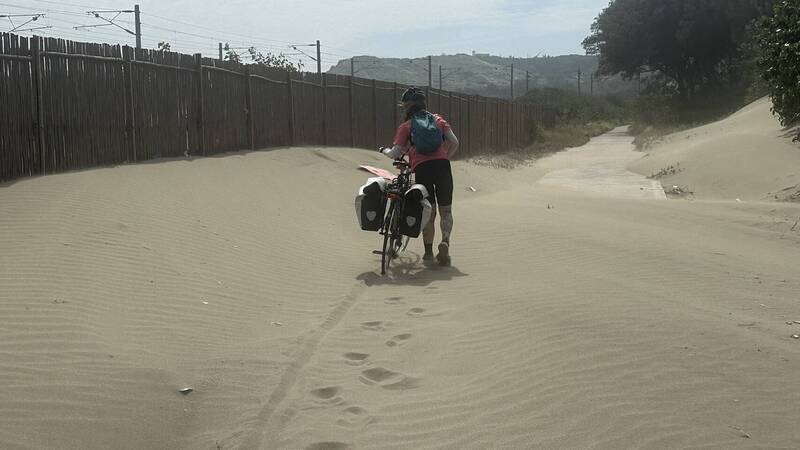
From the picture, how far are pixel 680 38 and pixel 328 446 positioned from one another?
5080cm

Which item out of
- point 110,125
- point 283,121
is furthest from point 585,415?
point 283,121

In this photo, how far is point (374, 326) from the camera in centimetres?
639

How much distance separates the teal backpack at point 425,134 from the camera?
27.9 ft

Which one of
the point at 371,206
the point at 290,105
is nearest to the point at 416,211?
the point at 371,206

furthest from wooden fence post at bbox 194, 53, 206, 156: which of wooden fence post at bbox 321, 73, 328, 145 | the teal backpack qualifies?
the teal backpack

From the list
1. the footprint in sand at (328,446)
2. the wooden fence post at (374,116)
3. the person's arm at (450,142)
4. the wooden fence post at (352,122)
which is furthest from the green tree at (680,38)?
the footprint in sand at (328,446)

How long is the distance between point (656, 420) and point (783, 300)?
359 centimetres

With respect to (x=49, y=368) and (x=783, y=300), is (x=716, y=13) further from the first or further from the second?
(x=49, y=368)

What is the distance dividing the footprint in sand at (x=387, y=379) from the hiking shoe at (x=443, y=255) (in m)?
3.51

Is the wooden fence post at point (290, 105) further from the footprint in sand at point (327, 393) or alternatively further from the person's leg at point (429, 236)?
the footprint in sand at point (327, 393)

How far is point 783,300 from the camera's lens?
7367 millimetres

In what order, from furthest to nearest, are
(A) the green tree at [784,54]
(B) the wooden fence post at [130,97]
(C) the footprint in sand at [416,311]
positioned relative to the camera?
(A) the green tree at [784,54] < (B) the wooden fence post at [130,97] < (C) the footprint in sand at [416,311]

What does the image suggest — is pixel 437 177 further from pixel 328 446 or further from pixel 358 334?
pixel 328 446

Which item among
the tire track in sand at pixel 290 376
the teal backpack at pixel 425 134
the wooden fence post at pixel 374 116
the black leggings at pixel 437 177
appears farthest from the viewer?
the wooden fence post at pixel 374 116
